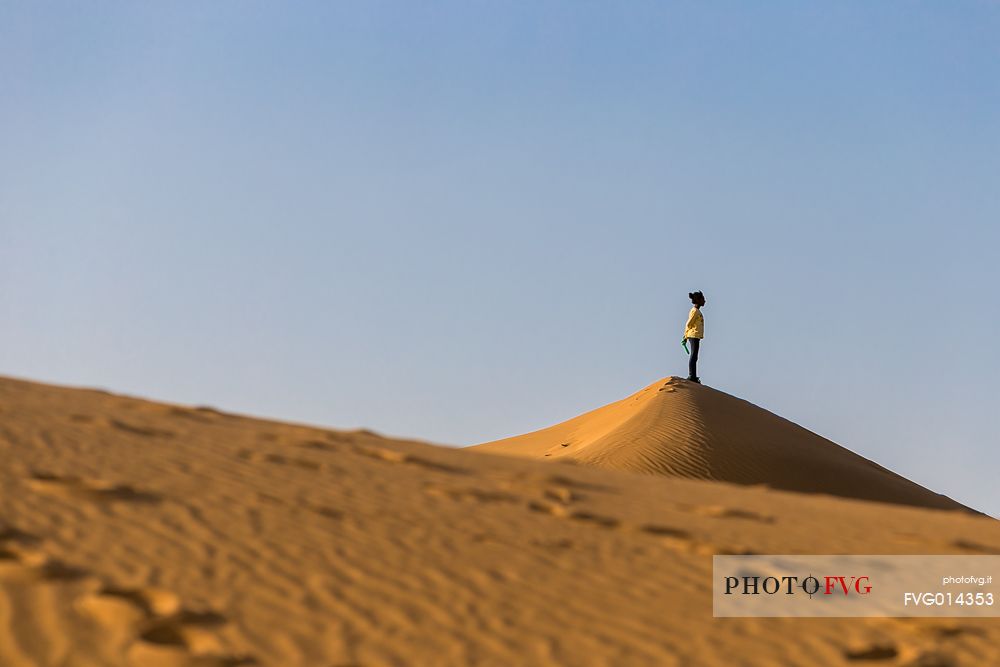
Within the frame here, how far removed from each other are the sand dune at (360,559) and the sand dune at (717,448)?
505 inches

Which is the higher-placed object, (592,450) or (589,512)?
(592,450)

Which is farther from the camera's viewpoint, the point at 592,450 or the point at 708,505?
the point at 592,450

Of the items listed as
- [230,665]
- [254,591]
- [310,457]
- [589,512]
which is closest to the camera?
[230,665]

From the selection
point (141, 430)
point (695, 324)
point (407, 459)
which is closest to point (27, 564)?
point (141, 430)

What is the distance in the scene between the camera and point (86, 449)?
26.4 ft

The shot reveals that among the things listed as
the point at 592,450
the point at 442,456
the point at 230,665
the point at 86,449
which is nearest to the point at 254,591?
the point at 230,665

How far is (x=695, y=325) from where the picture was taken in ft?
69.1

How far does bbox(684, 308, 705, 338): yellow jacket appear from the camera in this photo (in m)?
20.9

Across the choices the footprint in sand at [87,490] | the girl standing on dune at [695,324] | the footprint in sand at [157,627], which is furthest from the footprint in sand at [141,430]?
the girl standing on dune at [695,324]

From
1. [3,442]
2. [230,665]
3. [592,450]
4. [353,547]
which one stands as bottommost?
[230,665]

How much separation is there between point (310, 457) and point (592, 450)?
14.3 m

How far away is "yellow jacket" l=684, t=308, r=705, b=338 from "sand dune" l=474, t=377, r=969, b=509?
8.43 feet

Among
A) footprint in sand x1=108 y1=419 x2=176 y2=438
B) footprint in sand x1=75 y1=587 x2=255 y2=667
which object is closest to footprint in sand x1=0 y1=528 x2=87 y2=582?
footprint in sand x1=75 y1=587 x2=255 y2=667

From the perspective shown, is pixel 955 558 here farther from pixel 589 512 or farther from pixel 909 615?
pixel 589 512
